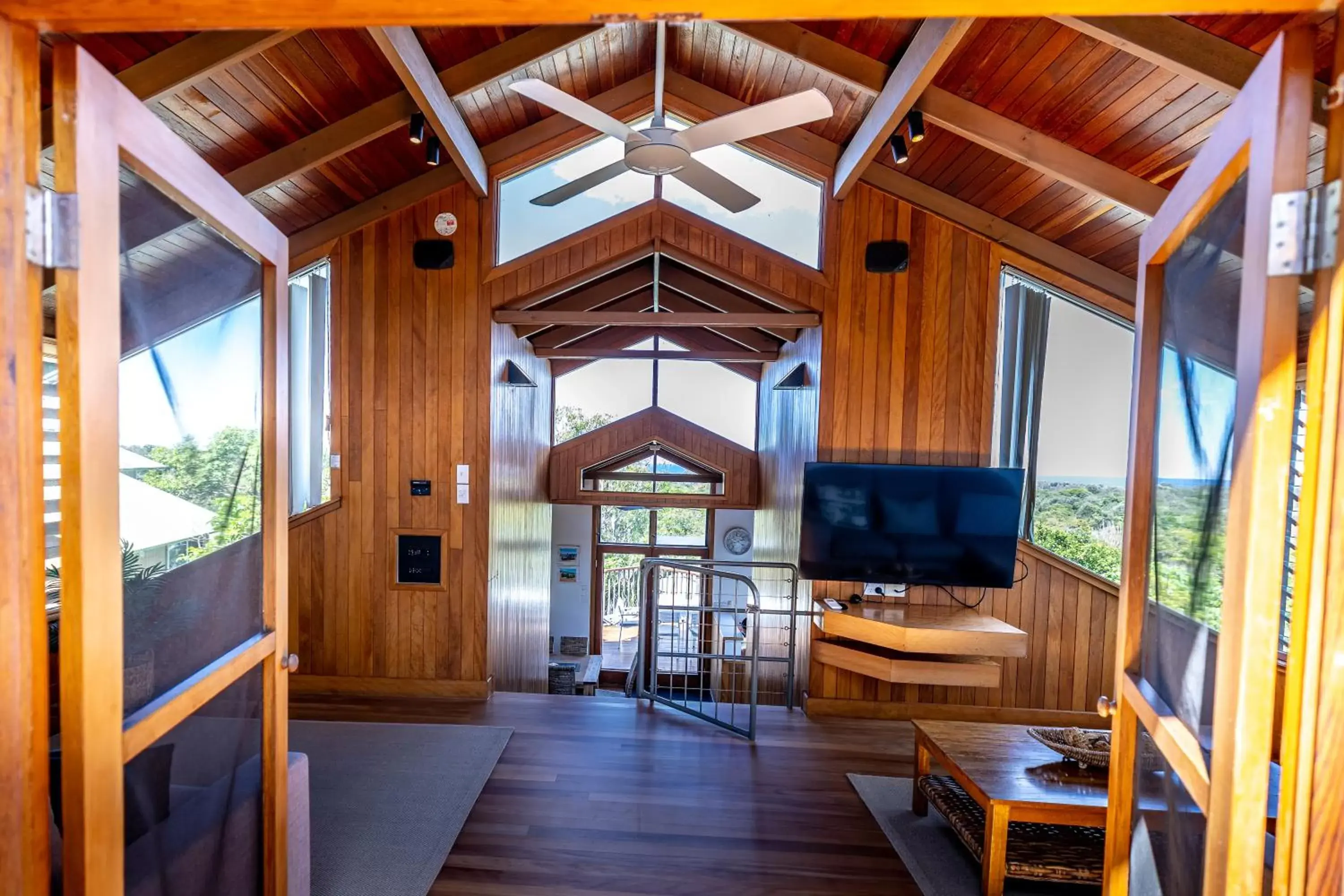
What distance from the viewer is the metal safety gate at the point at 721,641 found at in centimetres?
410

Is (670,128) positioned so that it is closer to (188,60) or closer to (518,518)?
(188,60)

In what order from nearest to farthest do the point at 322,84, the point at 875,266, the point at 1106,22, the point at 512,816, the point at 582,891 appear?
the point at 1106,22
the point at 582,891
the point at 512,816
the point at 322,84
the point at 875,266

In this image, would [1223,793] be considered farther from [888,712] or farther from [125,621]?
[888,712]

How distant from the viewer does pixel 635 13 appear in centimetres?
115

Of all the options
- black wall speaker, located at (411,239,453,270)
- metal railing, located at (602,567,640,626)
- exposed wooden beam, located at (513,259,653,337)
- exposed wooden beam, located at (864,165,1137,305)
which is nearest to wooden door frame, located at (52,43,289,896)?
black wall speaker, located at (411,239,453,270)

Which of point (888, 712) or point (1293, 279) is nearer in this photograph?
point (1293, 279)

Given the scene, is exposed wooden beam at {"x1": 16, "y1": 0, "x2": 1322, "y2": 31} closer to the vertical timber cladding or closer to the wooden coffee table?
the wooden coffee table

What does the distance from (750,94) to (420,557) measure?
139 inches

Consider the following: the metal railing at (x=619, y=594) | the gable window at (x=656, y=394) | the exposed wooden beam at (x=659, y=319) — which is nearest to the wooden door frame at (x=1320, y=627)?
the exposed wooden beam at (x=659, y=319)

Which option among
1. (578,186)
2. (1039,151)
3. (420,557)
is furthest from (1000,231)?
(420,557)

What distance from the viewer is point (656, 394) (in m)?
8.85

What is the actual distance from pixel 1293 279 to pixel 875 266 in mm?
3390

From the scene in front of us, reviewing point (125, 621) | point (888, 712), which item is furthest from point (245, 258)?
point (888, 712)

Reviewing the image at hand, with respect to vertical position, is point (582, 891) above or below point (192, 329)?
below
